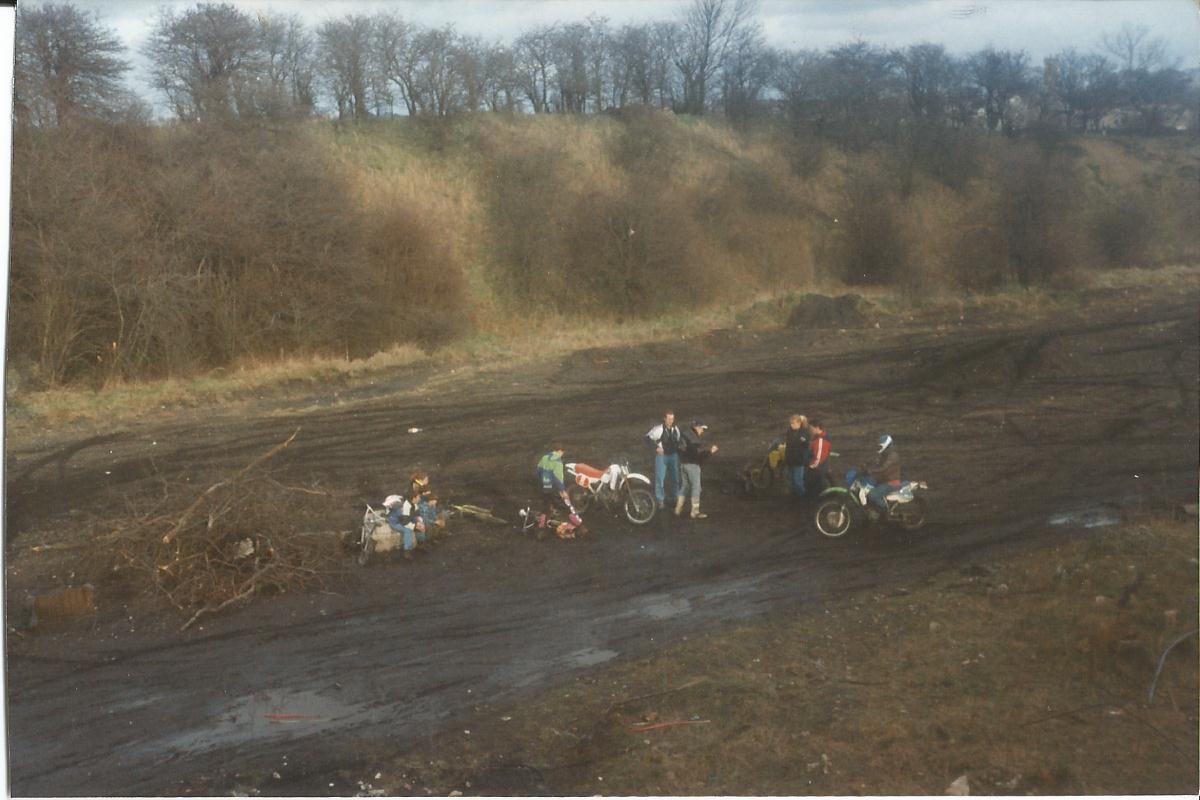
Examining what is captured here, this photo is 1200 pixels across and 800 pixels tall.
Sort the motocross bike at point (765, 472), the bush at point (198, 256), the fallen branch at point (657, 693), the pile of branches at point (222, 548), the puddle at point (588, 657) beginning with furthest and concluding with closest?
the bush at point (198, 256), the motocross bike at point (765, 472), the pile of branches at point (222, 548), the puddle at point (588, 657), the fallen branch at point (657, 693)

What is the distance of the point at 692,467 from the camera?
831 cm

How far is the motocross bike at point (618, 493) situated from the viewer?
802 cm

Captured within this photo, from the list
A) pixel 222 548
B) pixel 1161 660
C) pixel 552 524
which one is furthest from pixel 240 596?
pixel 1161 660

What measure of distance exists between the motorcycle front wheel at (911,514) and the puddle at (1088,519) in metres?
A: 1.09

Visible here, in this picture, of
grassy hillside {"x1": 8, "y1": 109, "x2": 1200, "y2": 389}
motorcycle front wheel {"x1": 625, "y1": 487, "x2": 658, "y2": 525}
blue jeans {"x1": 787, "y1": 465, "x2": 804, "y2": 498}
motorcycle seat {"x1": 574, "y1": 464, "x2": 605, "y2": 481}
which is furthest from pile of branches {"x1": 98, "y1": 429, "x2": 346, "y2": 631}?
blue jeans {"x1": 787, "y1": 465, "x2": 804, "y2": 498}

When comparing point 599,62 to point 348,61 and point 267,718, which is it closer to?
point 348,61

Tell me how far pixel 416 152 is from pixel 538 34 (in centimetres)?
557

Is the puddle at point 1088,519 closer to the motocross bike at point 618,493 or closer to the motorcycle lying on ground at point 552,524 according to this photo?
the motocross bike at point 618,493

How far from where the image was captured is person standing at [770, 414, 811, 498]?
8.59m

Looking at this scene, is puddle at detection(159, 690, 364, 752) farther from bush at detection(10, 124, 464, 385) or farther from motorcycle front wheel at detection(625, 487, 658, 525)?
bush at detection(10, 124, 464, 385)

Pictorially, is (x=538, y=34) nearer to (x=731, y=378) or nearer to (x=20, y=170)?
(x=731, y=378)

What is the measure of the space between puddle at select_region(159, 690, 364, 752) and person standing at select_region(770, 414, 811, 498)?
4314 millimetres

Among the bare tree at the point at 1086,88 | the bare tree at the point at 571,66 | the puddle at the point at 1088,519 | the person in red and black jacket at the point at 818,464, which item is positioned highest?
the bare tree at the point at 571,66

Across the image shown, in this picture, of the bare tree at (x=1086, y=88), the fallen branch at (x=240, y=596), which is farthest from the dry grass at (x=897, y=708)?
the bare tree at (x=1086, y=88)
